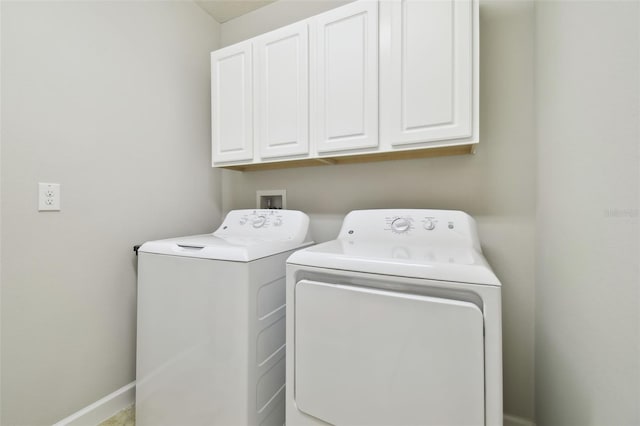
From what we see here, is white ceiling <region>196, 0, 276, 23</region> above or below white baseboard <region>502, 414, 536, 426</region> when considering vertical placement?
above

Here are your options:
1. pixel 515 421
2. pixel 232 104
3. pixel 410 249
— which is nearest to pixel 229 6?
pixel 232 104

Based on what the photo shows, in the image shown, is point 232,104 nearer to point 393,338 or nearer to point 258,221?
point 258,221

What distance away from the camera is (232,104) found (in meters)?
1.65

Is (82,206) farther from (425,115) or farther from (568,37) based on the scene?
(568,37)

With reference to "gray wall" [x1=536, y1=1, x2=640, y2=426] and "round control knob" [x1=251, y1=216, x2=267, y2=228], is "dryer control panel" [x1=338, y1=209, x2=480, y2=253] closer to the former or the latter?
"gray wall" [x1=536, y1=1, x2=640, y2=426]

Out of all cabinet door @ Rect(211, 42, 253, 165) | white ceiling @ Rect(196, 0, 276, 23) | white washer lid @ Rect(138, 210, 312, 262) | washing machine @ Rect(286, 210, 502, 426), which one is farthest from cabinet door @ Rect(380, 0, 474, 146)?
white ceiling @ Rect(196, 0, 276, 23)

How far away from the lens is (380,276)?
0.84m

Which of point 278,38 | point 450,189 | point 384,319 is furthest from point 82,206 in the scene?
point 450,189

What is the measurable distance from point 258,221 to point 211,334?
71cm

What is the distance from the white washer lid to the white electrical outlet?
40cm

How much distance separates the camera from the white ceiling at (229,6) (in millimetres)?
1881

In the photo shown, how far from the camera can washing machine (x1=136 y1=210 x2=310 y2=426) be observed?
41.4 inches

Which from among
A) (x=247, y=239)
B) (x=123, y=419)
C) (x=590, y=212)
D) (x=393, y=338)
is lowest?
(x=123, y=419)

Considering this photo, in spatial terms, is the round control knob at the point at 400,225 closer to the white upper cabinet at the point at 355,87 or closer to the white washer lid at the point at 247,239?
the white upper cabinet at the point at 355,87
